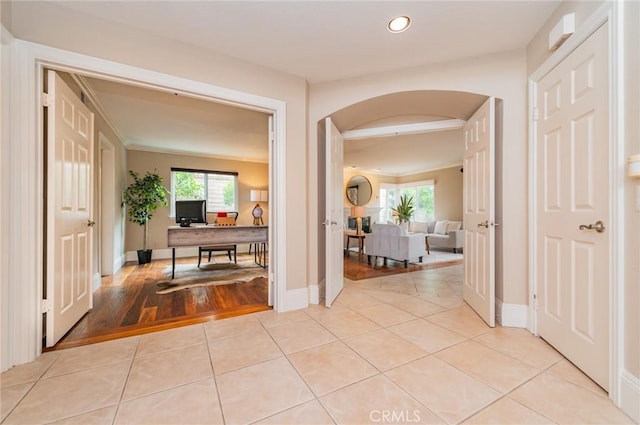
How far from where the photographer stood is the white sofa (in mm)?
4719

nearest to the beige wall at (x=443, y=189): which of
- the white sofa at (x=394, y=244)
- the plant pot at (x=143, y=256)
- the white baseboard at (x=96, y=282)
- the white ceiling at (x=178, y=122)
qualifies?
the white sofa at (x=394, y=244)

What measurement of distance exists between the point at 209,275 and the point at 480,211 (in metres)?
3.75

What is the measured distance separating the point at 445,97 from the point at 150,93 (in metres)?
3.28

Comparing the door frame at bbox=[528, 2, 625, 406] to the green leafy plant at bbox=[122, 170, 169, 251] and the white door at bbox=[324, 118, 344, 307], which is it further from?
the green leafy plant at bbox=[122, 170, 169, 251]

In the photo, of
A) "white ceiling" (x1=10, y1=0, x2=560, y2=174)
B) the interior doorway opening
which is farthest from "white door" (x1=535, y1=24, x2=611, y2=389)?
the interior doorway opening

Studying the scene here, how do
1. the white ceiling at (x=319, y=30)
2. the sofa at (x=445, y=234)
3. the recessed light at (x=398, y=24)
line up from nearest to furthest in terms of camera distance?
the white ceiling at (x=319, y=30) → the recessed light at (x=398, y=24) → the sofa at (x=445, y=234)

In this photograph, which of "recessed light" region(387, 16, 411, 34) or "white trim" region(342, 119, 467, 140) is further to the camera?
"white trim" region(342, 119, 467, 140)

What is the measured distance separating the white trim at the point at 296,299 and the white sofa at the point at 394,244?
2645 millimetres

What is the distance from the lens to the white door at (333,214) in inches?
104

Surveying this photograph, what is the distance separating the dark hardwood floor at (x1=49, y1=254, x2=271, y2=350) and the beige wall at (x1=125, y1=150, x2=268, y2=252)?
1.72 m

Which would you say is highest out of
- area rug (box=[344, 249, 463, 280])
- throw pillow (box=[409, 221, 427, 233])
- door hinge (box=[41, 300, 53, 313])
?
throw pillow (box=[409, 221, 427, 233])

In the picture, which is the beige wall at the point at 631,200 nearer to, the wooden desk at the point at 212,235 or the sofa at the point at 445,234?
the wooden desk at the point at 212,235
